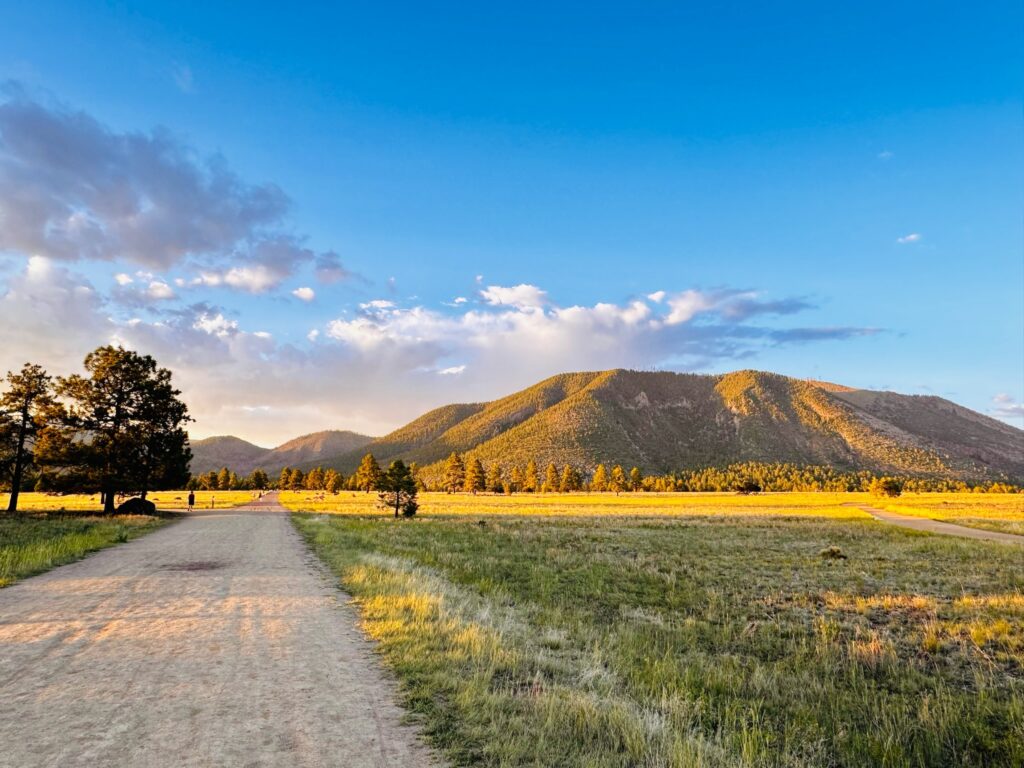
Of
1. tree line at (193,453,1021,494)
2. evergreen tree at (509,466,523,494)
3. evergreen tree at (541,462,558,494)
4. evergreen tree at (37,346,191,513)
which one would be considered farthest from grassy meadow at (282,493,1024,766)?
evergreen tree at (541,462,558,494)

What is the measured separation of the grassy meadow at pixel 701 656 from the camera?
5.97 meters

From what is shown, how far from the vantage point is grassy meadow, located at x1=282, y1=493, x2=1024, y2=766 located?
19.6 ft

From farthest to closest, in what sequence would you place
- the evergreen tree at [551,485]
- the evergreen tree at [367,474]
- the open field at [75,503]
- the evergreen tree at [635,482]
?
1. the evergreen tree at [635,482]
2. the evergreen tree at [551,485]
3. the evergreen tree at [367,474]
4. the open field at [75,503]

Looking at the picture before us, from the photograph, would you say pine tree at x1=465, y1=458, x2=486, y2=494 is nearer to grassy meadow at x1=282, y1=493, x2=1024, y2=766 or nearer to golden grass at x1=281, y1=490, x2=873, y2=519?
golden grass at x1=281, y1=490, x2=873, y2=519

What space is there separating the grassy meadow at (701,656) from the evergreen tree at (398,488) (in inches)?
986

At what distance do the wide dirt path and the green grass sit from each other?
263cm

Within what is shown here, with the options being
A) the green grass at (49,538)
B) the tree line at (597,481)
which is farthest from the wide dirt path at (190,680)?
the tree line at (597,481)

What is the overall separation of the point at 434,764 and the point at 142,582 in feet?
39.6

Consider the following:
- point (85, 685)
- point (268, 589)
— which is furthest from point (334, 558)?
point (85, 685)

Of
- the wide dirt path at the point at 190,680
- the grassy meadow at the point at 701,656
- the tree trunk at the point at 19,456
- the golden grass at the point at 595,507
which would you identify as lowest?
the golden grass at the point at 595,507

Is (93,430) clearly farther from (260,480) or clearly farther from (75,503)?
(260,480)

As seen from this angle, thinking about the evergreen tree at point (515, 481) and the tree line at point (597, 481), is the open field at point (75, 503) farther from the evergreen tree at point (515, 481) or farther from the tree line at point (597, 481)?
the evergreen tree at point (515, 481)

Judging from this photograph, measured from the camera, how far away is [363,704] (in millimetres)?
6105

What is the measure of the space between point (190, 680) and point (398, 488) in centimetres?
4272
